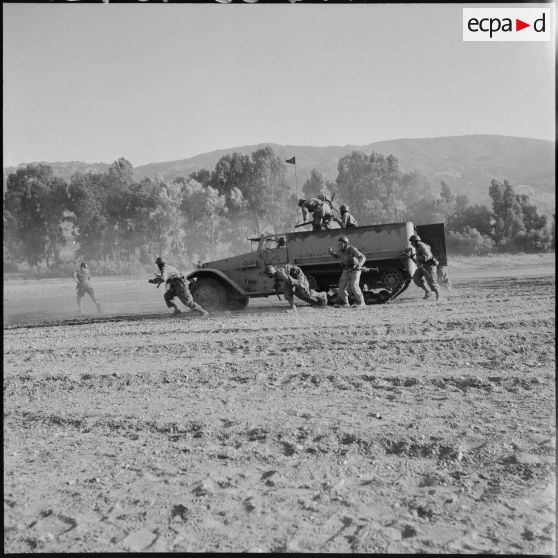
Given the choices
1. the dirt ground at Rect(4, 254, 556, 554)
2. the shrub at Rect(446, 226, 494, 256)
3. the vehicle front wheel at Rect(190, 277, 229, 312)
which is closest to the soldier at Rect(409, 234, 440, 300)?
the dirt ground at Rect(4, 254, 556, 554)

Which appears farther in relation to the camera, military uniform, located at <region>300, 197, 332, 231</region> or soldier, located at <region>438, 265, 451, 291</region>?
soldier, located at <region>438, 265, 451, 291</region>

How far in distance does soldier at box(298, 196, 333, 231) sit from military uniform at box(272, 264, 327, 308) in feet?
5.27

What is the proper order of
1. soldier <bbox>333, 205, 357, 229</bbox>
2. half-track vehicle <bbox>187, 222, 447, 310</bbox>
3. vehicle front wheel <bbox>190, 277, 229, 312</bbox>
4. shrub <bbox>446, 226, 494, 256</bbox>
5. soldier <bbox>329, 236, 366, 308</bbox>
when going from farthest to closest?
shrub <bbox>446, 226, 494, 256</bbox>
soldier <bbox>333, 205, 357, 229</bbox>
vehicle front wheel <bbox>190, 277, 229, 312</bbox>
half-track vehicle <bbox>187, 222, 447, 310</bbox>
soldier <bbox>329, 236, 366, 308</bbox>

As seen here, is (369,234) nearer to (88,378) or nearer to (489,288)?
(489,288)

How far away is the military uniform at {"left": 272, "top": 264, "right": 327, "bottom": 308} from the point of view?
11.0 metres

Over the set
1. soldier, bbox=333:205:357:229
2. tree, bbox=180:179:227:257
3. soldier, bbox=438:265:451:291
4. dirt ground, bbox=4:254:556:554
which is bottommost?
dirt ground, bbox=4:254:556:554

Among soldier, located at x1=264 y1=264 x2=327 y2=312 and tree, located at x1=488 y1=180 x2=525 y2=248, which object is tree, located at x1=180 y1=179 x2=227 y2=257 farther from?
tree, located at x1=488 y1=180 x2=525 y2=248

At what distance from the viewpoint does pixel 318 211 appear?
41.3 ft

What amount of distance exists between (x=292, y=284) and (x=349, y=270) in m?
1.07

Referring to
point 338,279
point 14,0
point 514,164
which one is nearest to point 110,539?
point 14,0

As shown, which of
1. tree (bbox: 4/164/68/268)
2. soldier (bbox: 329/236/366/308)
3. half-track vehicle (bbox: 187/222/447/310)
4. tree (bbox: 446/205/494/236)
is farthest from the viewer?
tree (bbox: 446/205/494/236)

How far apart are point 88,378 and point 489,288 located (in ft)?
35.0

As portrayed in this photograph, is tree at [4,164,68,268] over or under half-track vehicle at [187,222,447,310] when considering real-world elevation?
over

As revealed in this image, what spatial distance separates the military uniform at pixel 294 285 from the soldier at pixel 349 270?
422 millimetres
